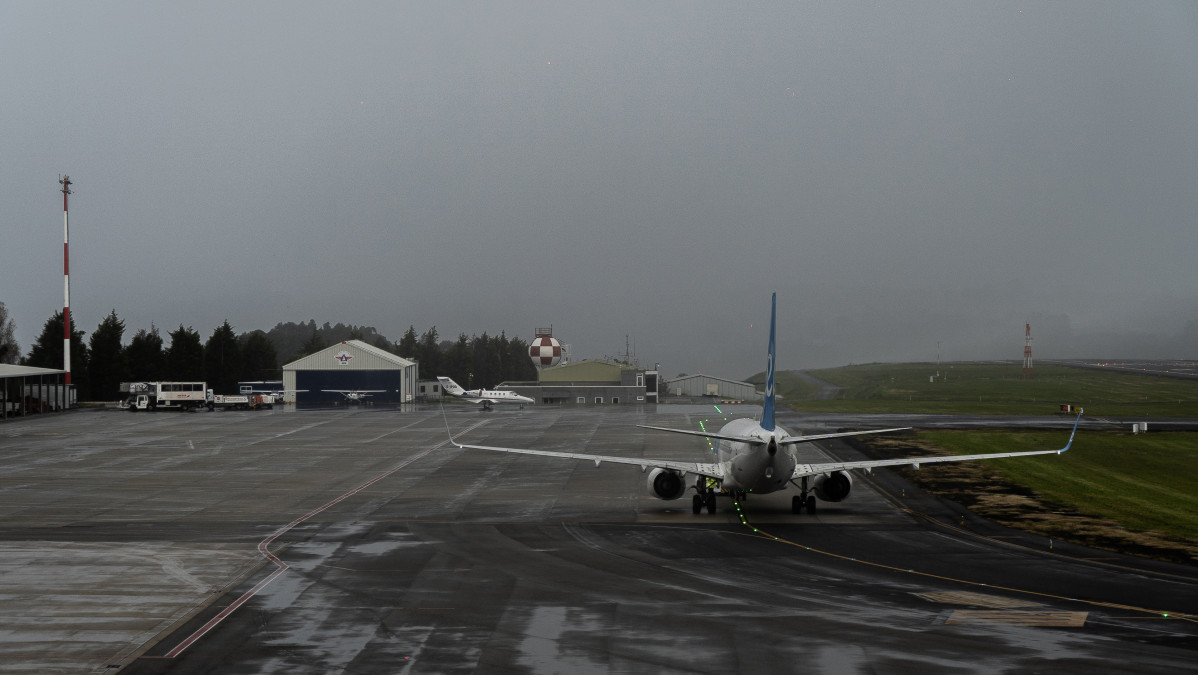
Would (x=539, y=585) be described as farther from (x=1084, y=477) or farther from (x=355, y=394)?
(x=355, y=394)

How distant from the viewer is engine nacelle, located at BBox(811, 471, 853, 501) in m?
38.8

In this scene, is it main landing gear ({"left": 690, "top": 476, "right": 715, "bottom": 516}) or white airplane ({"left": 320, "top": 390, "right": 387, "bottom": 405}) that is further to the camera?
white airplane ({"left": 320, "top": 390, "right": 387, "bottom": 405})

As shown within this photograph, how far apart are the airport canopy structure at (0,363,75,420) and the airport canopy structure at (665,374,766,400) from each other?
325 ft

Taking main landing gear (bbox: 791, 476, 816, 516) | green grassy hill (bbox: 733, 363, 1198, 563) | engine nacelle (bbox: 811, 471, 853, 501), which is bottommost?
green grassy hill (bbox: 733, 363, 1198, 563)

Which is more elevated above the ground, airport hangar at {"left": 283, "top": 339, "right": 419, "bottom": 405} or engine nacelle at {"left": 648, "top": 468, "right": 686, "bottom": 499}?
airport hangar at {"left": 283, "top": 339, "right": 419, "bottom": 405}

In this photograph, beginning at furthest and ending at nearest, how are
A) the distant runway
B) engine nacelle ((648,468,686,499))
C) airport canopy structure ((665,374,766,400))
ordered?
airport canopy structure ((665,374,766,400))
engine nacelle ((648,468,686,499))
the distant runway

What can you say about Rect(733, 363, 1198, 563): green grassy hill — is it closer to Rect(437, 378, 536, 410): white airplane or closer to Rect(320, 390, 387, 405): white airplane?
Rect(437, 378, 536, 410): white airplane

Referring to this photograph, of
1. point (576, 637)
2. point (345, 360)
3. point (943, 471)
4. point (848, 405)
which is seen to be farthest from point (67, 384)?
point (576, 637)

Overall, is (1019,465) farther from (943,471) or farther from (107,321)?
(107,321)

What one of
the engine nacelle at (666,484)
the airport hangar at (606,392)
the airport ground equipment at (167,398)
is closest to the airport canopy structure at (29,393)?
Answer: the airport ground equipment at (167,398)

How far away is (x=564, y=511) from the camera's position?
40781mm

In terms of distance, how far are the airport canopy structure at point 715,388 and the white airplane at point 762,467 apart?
125 metres

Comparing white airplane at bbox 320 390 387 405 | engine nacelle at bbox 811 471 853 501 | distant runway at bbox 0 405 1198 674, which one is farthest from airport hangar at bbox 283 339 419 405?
engine nacelle at bbox 811 471 853 501

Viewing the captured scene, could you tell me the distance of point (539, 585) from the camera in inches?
1043
